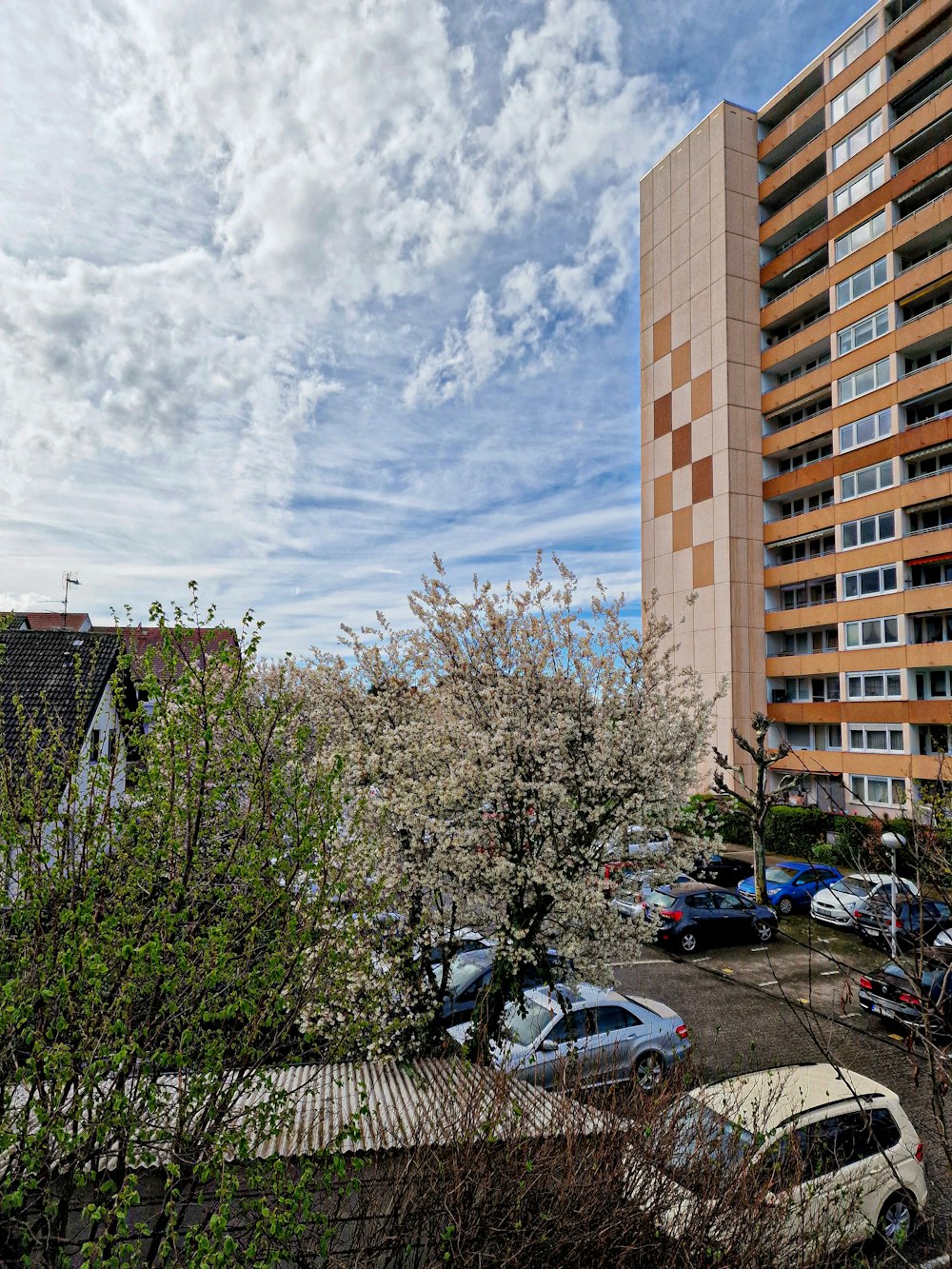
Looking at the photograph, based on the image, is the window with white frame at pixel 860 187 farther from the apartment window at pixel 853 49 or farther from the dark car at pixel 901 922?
the dark car at pixel 901 922

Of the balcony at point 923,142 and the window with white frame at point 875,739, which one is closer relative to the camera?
the balcony at point 923,142

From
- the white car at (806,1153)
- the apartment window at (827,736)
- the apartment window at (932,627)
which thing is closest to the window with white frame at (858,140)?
the apartment window at (932,627)

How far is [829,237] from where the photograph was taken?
31.8 m

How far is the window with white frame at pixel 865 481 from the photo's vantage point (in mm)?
29188

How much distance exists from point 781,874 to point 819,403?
22.9 meters

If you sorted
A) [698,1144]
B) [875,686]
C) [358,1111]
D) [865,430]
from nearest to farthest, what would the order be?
[358,1111], [698,1144], [875,686], [865,430]

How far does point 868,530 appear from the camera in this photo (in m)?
29.7

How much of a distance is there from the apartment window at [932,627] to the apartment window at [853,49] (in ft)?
77.3

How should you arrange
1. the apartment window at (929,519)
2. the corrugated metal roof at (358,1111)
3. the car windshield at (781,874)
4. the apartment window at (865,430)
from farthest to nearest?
the apartment window at (865,430) < the apartment window at (929,519) < the car windshield at (781,874) < the corrugated metal roof at (358,1111)

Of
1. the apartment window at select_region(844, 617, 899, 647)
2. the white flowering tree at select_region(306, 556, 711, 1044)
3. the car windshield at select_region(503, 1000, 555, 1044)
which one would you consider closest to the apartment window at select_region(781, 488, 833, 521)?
the apartment window at select_region(844, 617, 899, 647)

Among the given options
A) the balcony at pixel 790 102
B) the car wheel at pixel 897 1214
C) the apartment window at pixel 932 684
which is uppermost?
the balcony at pixel 790 102

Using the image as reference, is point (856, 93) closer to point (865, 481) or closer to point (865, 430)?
point (865, 430)

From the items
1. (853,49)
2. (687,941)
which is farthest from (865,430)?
(687,941)

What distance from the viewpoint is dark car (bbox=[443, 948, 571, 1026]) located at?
1141 cm
